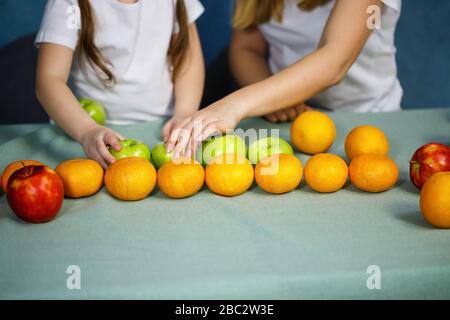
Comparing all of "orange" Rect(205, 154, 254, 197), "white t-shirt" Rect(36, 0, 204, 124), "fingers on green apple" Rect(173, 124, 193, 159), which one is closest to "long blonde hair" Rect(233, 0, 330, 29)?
"white t-shirt" Rect(36, 0, 204, 124)

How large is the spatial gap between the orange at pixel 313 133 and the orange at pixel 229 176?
0.19m

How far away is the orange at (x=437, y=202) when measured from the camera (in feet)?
2.56

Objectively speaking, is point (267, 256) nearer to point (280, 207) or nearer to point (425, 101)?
point (280, 207)

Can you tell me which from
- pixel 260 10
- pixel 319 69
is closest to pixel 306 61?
pixel 319 69

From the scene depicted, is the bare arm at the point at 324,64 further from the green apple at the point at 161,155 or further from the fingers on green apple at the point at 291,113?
the green apple at the point at 161,155

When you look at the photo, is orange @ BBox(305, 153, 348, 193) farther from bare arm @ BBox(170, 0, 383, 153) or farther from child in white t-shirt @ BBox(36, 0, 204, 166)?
child in white t-shirt @ BBox(36, 0, 204, 166)

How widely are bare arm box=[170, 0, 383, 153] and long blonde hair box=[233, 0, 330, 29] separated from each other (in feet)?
1.02

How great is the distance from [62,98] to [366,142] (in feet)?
2.25

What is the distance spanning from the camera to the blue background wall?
2023 millimetres

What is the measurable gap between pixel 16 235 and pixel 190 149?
350 millimetres

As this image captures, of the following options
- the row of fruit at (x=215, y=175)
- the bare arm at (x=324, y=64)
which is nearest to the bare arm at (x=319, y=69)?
the bare arm at (x=324, y=64)

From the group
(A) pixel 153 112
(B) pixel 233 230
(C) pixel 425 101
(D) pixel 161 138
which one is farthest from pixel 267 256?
(C) pixel 425 101

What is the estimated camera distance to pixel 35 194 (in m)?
0.82

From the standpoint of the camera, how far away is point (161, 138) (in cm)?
124
